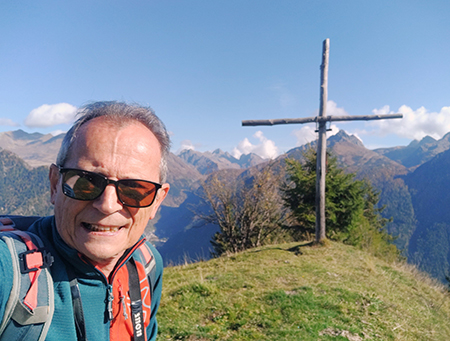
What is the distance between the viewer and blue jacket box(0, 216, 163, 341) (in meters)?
1.03

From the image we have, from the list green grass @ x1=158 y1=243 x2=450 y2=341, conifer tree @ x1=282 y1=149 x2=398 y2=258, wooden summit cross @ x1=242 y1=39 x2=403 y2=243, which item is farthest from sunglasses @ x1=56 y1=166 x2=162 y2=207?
conifer tree @ x1=282 y1=149 x2=398 y2=258

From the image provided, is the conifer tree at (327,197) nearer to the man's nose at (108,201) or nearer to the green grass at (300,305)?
the green grass at (300,305)

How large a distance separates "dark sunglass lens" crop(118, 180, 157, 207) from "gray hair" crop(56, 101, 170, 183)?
200mm

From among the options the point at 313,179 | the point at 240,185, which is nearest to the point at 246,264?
the point at 313,179

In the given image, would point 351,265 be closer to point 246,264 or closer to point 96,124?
point 246,264

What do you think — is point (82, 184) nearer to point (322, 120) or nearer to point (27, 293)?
point (27, 293)

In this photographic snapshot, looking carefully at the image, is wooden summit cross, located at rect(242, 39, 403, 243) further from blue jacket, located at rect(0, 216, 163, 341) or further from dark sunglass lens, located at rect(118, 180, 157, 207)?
blue jacket, located at rect(0, 216, 163, 341)

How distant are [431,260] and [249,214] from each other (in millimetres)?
165970

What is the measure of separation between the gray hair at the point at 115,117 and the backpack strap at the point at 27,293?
444 millimetres

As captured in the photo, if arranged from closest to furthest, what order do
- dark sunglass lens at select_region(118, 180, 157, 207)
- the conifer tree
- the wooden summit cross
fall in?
dark sunglass lens at select_region(118, 180, 157, 207) < the wooden summit cross < the conifer tree

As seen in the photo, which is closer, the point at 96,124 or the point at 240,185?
the point at 96,124

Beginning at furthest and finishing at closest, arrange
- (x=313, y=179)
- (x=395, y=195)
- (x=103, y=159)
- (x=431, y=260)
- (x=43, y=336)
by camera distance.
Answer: (x=395, y=195) → (x=431, y=260) → (x=313, y=179) → (x=103, y=159) → (x=43, y=336)

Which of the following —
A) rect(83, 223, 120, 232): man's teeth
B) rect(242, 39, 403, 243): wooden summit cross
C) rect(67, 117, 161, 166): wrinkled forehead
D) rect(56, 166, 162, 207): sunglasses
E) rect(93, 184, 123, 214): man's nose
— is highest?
rect(242, 39, 403, 243): wooden summit cross

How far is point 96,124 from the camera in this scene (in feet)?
4.32
